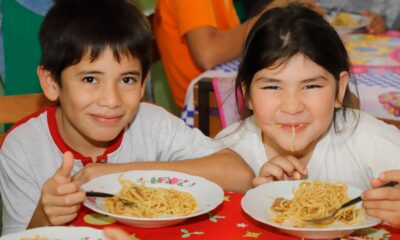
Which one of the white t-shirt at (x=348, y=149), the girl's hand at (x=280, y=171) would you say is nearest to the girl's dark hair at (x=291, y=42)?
the white t-shirt at (x=348, y=149)

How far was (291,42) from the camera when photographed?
1.76 meters

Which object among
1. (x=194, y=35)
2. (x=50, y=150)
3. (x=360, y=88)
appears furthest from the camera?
(x=194, y=35)

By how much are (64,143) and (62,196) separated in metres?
0.43

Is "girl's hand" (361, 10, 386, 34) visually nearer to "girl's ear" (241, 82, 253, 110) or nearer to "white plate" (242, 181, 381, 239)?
"girl's ear" (241, 82, 253, 110)

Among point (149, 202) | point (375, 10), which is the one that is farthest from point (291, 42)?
point (375, 10)

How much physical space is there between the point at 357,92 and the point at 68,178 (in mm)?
1051

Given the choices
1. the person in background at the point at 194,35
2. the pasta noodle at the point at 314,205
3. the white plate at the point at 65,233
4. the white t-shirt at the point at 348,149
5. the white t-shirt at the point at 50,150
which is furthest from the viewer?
the person in background at the point at 194,35

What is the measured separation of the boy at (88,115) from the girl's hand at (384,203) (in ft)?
1.35

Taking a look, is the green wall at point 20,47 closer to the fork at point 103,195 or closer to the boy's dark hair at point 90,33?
the boy's dark hair at point 90,33

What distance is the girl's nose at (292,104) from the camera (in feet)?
5.59

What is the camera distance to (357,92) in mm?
2119

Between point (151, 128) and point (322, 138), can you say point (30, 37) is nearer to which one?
point (151, 128)

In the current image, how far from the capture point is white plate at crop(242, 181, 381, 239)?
4.25 ft

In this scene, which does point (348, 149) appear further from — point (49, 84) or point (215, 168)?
point (49, 84)
